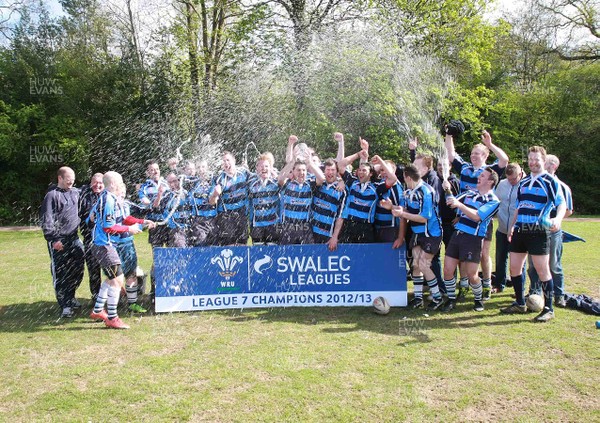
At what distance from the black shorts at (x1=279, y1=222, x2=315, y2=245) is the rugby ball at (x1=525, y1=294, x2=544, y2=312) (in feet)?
10.1

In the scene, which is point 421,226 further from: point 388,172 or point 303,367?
point 303,367

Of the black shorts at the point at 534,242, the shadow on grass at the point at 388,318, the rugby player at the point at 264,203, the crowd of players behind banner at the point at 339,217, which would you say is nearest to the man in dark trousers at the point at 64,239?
the crowd of players behind banner at the point at 339,217

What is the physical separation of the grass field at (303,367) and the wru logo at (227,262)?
524 mm

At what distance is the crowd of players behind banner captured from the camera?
6172 mm

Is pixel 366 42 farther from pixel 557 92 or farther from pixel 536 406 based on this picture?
pixel 536 406

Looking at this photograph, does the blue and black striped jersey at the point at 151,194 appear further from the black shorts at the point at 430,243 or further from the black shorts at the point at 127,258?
the black shorts at the point at 430,243

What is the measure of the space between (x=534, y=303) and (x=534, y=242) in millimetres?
900

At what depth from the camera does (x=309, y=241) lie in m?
7.19

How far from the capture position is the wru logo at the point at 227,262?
6797 millimetres

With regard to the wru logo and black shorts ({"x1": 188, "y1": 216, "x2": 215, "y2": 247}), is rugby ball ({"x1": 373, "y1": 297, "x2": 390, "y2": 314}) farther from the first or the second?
black shorts ({"x1": 188, "y1": 216, "x2": 215, "y2": 247})

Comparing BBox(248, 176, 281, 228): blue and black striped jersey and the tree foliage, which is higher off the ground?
the tree foliage

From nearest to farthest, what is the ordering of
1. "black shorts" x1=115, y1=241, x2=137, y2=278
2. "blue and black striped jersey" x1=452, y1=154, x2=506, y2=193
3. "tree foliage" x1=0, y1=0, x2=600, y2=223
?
"black shorts" x1=115, y1=241, x2=137, y2=278 → "blue and black striped jersey" x1=452, y1=154, x2=506, y2=193 → "tree foliage" x1=0, y1=0, x2=600, y2=223

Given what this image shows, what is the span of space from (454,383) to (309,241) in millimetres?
3265

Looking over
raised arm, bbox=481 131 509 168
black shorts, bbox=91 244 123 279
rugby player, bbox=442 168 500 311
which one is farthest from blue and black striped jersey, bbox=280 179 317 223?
raised arm, bbox=481 131 509 168
